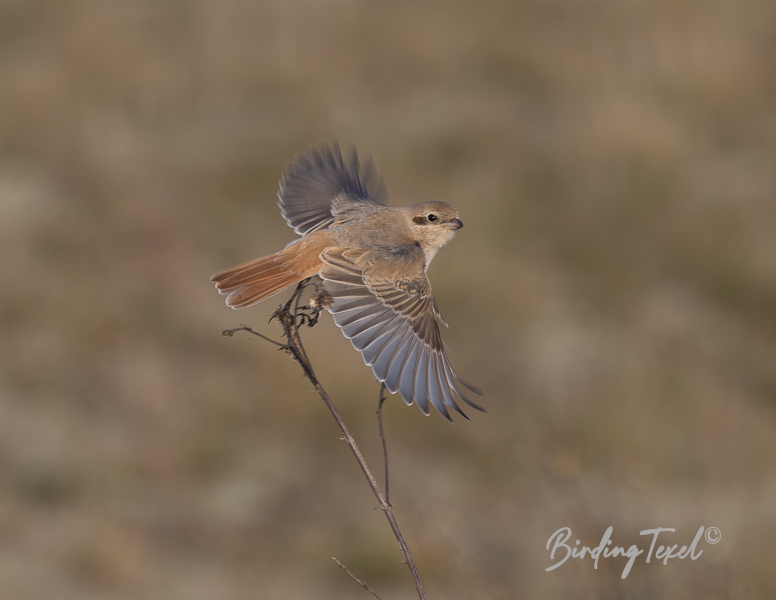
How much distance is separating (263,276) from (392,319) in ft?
2.16

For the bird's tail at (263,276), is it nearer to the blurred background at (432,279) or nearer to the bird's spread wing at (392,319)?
the bird's spread wing at (392,319)

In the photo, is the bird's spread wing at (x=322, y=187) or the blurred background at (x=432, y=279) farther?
the blurred background at (x=432, y=279)

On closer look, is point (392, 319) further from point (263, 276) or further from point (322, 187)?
point (322, 187)

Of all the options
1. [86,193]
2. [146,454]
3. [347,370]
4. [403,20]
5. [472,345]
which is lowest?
[146,454]

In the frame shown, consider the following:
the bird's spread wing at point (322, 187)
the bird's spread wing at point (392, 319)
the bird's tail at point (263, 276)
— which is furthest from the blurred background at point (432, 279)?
the bird's tail at point (263, 276)

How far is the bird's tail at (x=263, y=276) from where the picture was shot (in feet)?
12.0

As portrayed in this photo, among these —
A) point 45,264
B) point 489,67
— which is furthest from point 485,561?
point 489,67

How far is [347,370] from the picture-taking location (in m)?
7.14

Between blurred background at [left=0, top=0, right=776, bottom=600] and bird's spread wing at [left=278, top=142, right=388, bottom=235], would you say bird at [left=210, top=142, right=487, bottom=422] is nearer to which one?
bird's spread wing at [left=278, top=142, right=388, bottom=235]

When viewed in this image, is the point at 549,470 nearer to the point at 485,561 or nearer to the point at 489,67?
the point at 485,561

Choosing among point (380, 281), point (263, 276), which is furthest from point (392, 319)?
point (263, 276)

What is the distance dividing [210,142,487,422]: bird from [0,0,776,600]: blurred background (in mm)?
1535

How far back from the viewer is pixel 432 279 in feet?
26.8

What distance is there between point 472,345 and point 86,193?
4567 millimetres
